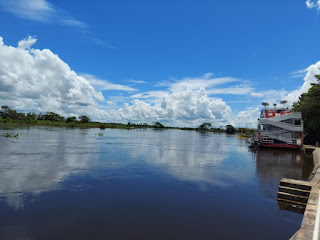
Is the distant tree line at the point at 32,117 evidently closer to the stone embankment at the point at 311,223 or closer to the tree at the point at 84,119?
the tree at the point at 84,119

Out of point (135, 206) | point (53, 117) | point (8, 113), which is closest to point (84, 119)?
point (53, 117)

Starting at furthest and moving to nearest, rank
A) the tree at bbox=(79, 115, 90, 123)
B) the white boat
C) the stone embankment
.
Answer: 1. the tree at bbox=(79, 115, 90, 123)
2. the white boat
3. the stone embankment

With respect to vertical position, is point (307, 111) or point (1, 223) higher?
point (307, 111)

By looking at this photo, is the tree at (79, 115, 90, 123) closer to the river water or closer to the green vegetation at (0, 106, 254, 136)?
the green vegetation at (0, 106, 254, 136)

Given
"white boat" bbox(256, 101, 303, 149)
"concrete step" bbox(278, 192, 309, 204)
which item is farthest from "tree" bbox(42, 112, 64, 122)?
"concrete step" bbox(278, 192, 309, 204)

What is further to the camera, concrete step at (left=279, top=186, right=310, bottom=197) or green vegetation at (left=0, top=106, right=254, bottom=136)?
green vegetation at (left=0, top=106, right=254, bottom=136)

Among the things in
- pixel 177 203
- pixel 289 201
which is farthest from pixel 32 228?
pixel 289 201

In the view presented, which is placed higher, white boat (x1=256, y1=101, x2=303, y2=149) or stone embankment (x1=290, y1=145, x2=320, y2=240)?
white boat (x1=256, y1=101, x2=303, y2=149)

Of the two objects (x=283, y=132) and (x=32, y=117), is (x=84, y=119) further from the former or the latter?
(x=283, y=132)

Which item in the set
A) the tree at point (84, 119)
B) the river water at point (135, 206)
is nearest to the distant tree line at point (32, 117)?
the tree at point (84, 119)

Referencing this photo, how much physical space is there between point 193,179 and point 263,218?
20.1ft

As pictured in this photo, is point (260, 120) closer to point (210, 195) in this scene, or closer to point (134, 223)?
point (210, 195)

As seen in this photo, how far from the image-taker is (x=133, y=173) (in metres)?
15.4

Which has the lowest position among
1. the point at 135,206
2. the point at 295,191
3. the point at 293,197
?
the point at 135,206
